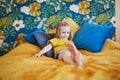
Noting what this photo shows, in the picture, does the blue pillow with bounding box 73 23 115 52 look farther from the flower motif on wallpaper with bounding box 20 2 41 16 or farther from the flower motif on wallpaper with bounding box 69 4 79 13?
the flower motif on wallpaper with bounding box 20 2 41 16

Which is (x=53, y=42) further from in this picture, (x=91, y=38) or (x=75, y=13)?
(x=75, y=13)

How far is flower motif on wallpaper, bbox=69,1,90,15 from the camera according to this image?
2.42 meters

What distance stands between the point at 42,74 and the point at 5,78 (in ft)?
0.90

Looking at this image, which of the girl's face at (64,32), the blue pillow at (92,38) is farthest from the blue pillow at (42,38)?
the blue pillow at (92,38)

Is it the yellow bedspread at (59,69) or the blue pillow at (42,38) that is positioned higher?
the blue pillow at (42,38)

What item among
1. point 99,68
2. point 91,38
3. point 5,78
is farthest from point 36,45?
point 99,68

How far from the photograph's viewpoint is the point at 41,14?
7.93 ft

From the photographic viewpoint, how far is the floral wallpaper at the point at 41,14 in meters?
2.39

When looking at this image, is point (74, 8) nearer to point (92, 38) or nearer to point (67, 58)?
point (92, 38)

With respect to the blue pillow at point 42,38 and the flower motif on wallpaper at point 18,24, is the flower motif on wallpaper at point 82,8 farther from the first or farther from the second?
the flower motif on wallpaper at point 18,24

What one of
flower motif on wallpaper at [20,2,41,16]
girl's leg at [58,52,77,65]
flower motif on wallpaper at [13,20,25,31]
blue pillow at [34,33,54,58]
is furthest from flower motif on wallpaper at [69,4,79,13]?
girl's leg at [58,52,77,65]

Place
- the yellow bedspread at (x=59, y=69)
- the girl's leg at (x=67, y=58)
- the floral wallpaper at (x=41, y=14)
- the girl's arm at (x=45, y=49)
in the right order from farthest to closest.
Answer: the floral wallpaper at (x=41, y=14) → the girl's arm at (x=45, y=49) → the girl's leg at (x=67, y=58) → the yellow bedspread at (x=59, y=69)

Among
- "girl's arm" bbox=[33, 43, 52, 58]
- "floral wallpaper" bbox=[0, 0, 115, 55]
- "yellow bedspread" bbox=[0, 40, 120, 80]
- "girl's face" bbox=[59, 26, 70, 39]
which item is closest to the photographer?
"yellow bedspread" bbox=[0, 40, 120, 80]

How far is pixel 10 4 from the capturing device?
2.38 metres
